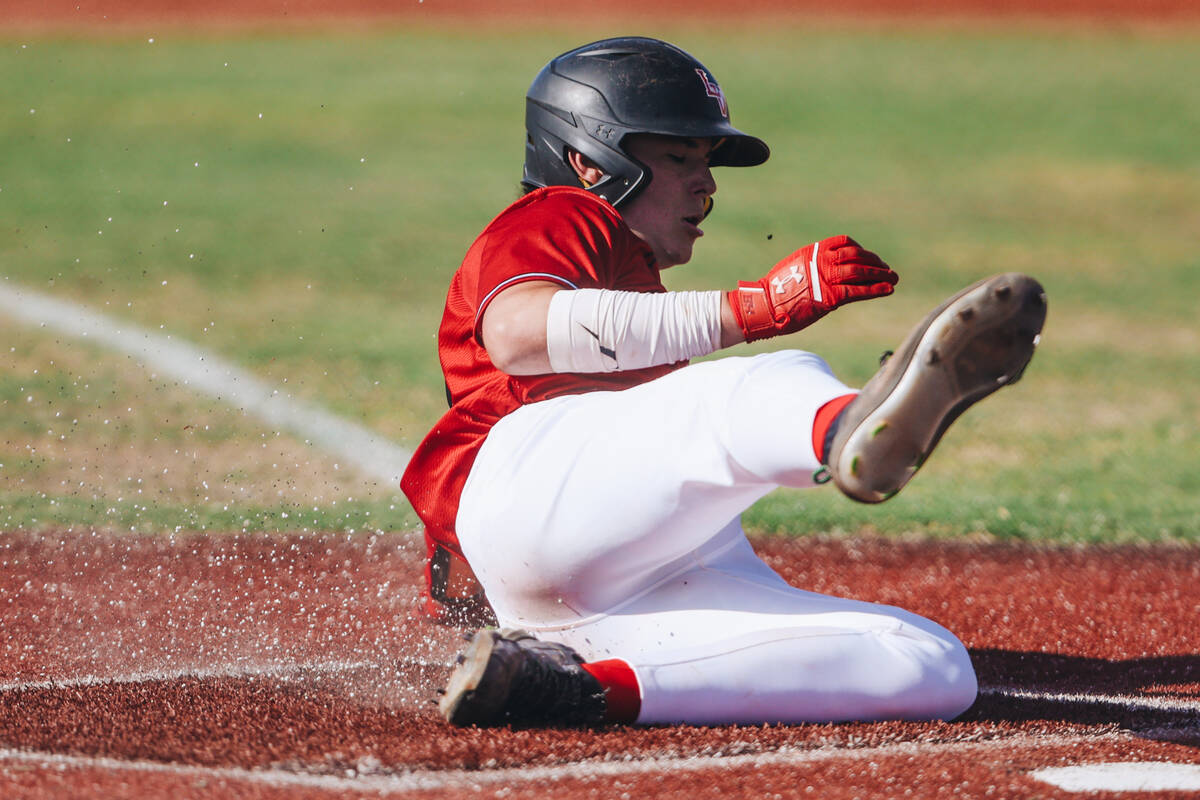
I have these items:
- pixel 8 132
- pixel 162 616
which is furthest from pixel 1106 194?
pixel 162 616

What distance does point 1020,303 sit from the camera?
2.33 meters

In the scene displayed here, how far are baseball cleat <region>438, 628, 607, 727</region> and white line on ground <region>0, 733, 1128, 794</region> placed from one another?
0.18m

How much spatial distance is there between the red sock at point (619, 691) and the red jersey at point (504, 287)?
1.60 ft

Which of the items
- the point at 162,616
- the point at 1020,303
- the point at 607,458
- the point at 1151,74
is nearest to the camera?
the point at 1020,303

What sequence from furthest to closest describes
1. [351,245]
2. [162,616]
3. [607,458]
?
[351,245]
[162,616]
[607,458]

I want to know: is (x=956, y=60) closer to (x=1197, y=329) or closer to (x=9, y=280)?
(x=1197, y=329)

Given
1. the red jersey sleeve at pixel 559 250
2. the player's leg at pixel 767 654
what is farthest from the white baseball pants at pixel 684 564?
the red jersey sleeve at pixel 559 250

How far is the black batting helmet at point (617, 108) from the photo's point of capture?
3.20m

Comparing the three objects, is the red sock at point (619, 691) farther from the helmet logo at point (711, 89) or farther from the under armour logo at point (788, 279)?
the helmet logo at point (711, 89)

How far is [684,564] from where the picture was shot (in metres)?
2.93

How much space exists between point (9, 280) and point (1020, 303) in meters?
10.1

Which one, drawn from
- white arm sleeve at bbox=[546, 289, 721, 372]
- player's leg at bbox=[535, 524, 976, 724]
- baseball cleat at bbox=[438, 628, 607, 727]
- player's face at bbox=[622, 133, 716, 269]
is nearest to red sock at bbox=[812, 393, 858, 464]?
white arm sleeve at bbox=[546, 289, 721, 372]

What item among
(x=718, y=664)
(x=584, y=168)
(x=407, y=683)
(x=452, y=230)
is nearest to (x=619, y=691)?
(x=718, y=664)

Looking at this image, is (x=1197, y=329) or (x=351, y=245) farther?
(x=351, y=245)
